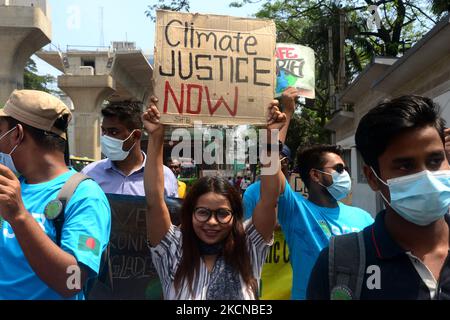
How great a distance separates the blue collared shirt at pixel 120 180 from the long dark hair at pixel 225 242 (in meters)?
0.99

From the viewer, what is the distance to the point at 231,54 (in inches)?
105

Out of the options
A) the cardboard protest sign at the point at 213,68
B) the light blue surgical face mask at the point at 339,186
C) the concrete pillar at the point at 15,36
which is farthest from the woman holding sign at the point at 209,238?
the concrete pillar at the point at 15,36

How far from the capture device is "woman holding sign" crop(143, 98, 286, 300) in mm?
2115

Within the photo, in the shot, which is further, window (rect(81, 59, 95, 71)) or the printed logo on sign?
window (rect(81, 59, 95, 71))

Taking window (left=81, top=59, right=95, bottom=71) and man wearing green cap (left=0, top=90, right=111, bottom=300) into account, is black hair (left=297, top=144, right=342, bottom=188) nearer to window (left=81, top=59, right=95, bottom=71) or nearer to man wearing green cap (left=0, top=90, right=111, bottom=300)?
man wearing green cap (left=0, top=90, right=111, bottom=300)

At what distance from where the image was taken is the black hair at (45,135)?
6.61ft

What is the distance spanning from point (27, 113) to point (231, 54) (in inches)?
44.7

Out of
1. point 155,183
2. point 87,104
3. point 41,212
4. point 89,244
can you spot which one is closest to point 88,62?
point 87,104

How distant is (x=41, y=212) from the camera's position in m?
1.90

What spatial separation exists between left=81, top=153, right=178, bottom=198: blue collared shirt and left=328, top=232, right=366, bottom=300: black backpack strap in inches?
71.8

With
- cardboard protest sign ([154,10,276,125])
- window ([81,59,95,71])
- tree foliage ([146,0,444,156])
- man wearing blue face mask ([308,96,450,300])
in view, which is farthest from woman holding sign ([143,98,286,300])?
window ([81,59,95,71])

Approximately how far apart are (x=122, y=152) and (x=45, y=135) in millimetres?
1446

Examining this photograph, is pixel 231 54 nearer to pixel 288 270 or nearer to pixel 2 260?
pixel 2 260
